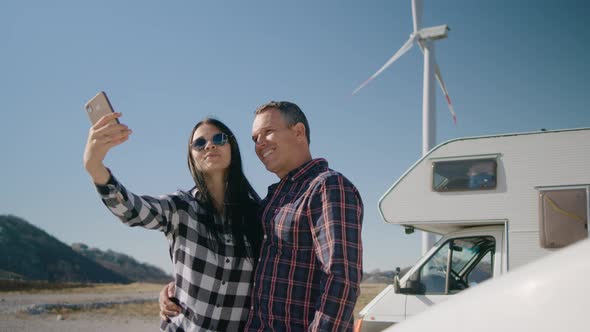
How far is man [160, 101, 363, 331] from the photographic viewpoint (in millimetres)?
1955

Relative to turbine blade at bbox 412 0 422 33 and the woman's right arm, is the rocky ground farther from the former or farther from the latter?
the woman's right arm

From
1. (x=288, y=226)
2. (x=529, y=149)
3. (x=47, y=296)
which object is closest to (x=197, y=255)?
(x=288, y=226)

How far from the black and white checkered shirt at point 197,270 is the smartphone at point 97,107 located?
1.16ft

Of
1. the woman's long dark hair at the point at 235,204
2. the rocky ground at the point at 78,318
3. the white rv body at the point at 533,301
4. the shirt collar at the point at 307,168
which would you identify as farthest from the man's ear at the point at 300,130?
the rocky ground at the point at 78,318

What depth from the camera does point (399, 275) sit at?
272 inches

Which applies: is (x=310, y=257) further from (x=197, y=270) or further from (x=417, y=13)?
(x=417, y=13)

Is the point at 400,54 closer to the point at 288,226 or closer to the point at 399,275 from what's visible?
the point at 399,275

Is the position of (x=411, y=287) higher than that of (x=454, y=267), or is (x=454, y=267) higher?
(x=454, y=267)

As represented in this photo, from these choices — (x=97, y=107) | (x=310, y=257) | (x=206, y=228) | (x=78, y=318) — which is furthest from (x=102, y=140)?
(x=78, y=318)

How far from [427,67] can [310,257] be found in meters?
15.0

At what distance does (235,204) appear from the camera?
264 cm

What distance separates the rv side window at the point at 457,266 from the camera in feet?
21.7

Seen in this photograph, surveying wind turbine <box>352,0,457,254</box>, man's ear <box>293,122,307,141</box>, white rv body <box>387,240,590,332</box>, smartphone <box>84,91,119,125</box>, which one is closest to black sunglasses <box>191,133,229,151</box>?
man's ear <box>293,122,307,141</box>

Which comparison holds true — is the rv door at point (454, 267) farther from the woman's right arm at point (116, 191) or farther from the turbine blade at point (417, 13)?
the turbine blade at point (417, 13)
